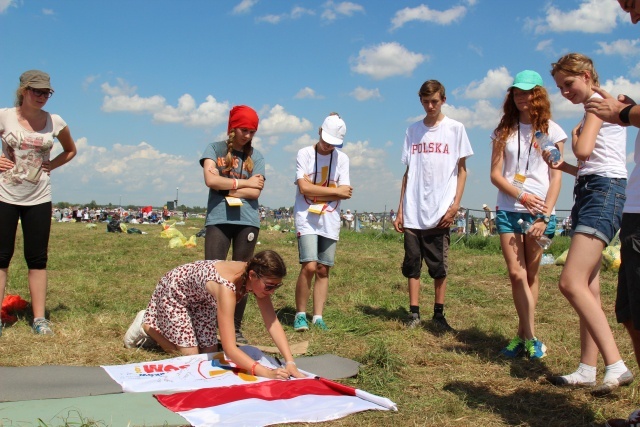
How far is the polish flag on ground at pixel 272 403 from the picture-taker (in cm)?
306

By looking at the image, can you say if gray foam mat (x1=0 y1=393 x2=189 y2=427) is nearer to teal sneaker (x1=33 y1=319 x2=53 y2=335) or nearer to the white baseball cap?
teal sneaker (x1=33 y1=319 x2=53 y2=335)

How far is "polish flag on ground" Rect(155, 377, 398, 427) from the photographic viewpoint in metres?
3.06

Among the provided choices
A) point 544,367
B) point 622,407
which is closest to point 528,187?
point 544,367

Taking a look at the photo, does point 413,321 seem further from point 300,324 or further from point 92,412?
point 92,412

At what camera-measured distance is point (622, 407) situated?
3.36 metres

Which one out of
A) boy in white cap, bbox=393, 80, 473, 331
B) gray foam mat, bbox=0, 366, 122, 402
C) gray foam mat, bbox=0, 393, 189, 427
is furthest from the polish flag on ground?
boy in white cap, bbox=393, 80, 473, 331

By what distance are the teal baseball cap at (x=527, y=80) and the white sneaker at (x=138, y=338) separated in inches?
131

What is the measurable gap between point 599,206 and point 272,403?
2.16 m

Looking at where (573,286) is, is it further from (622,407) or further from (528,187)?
(528,187)

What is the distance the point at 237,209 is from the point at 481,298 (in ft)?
12.7

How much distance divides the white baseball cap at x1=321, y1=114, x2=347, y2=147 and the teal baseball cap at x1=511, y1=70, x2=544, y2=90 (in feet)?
5.44

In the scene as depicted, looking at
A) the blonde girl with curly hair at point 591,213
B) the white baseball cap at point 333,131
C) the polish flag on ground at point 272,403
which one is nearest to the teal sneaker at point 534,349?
the blonde girl with curly hair at point 591,213

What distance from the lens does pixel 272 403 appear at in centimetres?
329

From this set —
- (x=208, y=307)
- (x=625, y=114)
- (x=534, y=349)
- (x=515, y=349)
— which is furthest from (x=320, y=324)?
(x=625, y=114)
